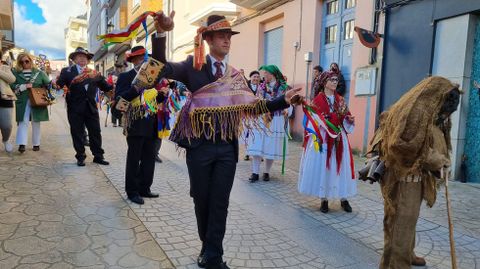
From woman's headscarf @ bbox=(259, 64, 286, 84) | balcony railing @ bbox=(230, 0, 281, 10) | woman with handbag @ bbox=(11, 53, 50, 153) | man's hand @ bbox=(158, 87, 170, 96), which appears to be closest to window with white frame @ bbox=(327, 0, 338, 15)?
balcony railing @ bbox=(230, 0, 281, 10)

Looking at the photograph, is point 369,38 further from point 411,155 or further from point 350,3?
point 411,155

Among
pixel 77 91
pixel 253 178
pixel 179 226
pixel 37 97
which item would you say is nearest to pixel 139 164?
pixel 179 226

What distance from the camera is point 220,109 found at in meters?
2.97

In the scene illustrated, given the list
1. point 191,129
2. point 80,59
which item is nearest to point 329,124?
point 191,129

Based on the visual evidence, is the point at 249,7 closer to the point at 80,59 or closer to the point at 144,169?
the point at 80,59

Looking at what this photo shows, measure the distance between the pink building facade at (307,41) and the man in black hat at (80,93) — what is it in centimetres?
566

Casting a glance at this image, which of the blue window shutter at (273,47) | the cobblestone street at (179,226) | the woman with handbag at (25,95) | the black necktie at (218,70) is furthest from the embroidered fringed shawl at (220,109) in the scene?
the blue window shutter at (273,47)

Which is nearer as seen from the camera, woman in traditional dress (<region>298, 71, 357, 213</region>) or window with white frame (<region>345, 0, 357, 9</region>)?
woman in traditional dress (<region>298, 71, 357, 213</region>)

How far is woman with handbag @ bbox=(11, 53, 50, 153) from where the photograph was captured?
7.62 m

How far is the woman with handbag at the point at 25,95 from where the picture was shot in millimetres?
7621

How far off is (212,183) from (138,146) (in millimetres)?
2162

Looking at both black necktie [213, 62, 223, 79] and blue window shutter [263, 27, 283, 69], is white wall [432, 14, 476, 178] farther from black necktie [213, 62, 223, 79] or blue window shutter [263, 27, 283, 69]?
blue window shutter [263, 27, 283, 69]

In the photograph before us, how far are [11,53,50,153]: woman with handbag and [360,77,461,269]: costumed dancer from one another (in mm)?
6867

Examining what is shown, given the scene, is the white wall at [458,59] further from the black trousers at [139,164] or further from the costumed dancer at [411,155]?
the black trousers at [139,164]
